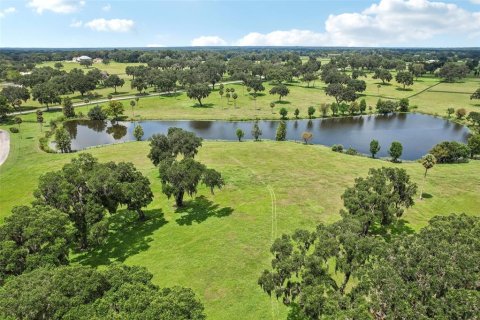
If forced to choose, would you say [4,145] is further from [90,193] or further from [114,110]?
[90,193]

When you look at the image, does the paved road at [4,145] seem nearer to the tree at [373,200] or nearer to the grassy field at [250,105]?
the grassy field at [250,105]

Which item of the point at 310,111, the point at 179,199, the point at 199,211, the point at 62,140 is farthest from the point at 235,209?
the point at 310,111

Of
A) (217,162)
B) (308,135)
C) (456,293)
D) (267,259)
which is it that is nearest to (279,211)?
(267,259)

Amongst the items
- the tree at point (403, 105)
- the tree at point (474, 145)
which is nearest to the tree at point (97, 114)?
the tree at point (474, 145)

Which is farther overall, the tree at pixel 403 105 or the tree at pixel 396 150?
the tree at pixel 403 105

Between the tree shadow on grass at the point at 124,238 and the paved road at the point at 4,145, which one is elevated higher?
the paved road at the point at 4,145

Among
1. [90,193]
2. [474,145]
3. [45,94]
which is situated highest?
[45,94]

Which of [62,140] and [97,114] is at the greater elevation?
[97,114]

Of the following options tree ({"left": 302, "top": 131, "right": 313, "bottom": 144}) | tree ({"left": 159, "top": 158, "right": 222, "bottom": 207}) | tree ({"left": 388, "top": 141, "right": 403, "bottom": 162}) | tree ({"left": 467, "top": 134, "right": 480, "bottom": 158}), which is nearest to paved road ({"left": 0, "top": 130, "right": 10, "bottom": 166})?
tree ({"left": 159, "top": 158, "right": 222, "bottom": 207})
